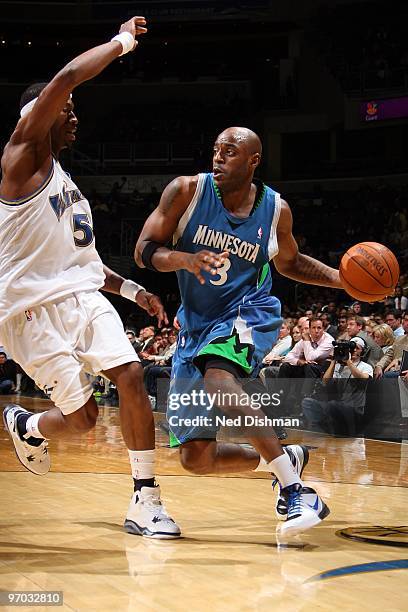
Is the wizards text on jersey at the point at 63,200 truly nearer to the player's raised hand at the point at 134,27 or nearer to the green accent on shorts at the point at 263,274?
the player's raised hand at the point at 134,27

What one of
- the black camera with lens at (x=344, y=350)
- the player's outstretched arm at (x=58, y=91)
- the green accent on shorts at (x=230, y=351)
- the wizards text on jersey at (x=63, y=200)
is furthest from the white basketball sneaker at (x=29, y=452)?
the black camera with lens at (x=344, y=350)

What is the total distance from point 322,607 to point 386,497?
2.38 m

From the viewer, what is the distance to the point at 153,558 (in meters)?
3.28

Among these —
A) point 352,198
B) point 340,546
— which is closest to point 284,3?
point 352,198

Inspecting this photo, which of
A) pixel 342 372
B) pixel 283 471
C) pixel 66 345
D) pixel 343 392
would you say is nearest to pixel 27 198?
pixel 66 345

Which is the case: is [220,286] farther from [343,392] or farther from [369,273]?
[343,392]

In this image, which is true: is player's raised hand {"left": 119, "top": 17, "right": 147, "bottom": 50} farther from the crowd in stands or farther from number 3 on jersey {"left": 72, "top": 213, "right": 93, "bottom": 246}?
the crowd in stands

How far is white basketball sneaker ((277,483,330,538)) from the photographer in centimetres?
350

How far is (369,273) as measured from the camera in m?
4.10

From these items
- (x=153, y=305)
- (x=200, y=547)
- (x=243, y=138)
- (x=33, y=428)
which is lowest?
(x=200, y=547)

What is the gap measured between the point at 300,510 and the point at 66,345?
124 cm

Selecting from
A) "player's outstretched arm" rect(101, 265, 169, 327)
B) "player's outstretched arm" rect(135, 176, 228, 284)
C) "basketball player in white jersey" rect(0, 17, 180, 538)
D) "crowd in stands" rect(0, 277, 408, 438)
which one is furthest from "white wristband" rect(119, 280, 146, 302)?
"crowd in stands" rect(0, 277, 408, 438)

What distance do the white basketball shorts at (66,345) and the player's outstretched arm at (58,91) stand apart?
28.8 inches

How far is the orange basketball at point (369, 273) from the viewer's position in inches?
161
